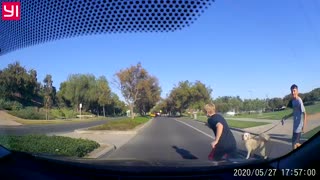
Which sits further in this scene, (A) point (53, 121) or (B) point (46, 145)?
(A) point (53, 121)

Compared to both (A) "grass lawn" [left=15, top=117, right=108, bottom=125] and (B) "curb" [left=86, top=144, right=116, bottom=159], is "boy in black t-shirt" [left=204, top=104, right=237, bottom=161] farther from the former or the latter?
(A) "grass lawn" [left=15, top=117, right=108, bottom=125]

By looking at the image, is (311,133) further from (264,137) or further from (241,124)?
(241,124)

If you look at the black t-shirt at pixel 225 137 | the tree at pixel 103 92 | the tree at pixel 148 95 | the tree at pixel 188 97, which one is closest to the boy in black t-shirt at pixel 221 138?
the black t-shirt at pixel 225 137

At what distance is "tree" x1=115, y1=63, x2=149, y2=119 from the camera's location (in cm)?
272

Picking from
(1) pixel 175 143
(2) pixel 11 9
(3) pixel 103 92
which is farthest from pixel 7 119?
(1) pixel 175 143

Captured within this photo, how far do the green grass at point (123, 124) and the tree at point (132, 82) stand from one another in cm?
19

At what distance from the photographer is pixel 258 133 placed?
291 centimetres

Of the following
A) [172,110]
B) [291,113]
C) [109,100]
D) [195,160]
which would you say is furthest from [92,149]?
[291,113]

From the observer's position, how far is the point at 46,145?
126 inches

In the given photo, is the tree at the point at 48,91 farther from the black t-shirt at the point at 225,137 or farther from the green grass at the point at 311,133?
the green grass at the point at 311,133

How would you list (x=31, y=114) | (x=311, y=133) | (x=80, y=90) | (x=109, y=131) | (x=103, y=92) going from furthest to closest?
(x=109, y=131) < (x=31, y=114) < (x=80, y=90) < (x=103, y=92) < (x=311, y=133)

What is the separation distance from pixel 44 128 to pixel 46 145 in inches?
15.2

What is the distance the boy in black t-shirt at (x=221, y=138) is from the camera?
9.38ft
